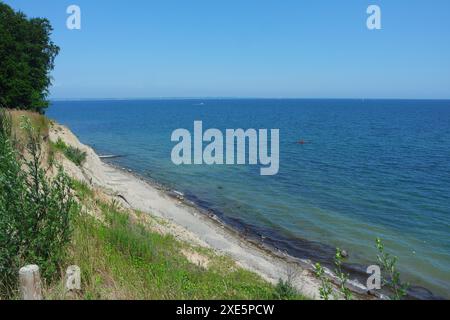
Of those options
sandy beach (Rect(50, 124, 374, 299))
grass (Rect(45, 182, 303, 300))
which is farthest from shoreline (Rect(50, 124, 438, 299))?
grass (Rect(45, 182, 303, 300))

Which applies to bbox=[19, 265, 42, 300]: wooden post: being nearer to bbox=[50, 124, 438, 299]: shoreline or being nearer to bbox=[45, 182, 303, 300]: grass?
bbox=[45, 182, 303, 300]: grass

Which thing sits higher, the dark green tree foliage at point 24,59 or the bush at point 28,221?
the dark green tree foliage at point 24,59

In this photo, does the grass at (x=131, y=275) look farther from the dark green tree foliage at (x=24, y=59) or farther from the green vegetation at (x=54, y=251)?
the dark green tree foliage at (x=24, y=59)

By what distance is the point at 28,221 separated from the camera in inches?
267

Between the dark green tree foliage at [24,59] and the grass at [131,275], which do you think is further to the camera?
the dark green tree foliage at [24,59]

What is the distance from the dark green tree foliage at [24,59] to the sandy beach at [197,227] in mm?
3613

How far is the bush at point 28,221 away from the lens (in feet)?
21.5

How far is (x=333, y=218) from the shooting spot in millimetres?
30672

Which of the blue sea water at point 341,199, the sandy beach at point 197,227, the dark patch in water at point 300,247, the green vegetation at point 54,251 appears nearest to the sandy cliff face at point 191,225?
the sandy beach at point 197,227

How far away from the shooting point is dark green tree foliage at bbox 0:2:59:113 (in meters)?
29.0

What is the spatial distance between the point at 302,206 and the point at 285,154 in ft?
91.2

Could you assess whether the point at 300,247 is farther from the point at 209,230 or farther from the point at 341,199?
the point at 341,199

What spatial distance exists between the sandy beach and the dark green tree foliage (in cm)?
361
